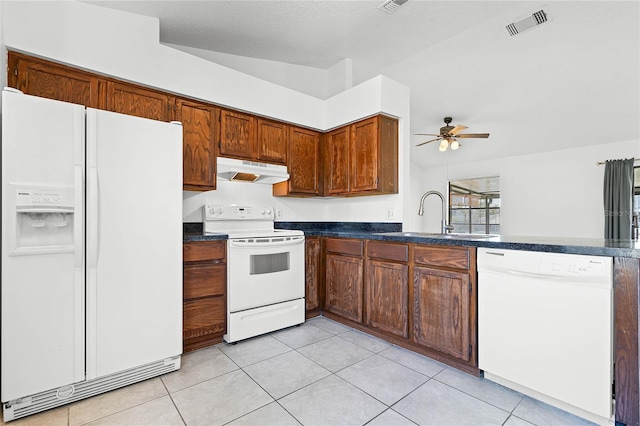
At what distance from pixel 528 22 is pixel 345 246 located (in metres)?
3.06

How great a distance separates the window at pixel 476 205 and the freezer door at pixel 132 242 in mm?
6247

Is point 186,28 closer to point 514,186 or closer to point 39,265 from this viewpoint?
point 39,265

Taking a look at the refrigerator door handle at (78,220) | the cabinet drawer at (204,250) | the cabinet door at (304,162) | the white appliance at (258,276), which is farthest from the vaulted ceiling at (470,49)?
the cabinet drawer at (204,250)

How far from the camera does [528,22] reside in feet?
10.3

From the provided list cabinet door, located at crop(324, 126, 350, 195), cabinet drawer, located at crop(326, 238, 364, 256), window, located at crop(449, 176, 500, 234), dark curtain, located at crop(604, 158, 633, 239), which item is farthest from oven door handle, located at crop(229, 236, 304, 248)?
dark curtain, located at crop(604, 158, 633, 239)

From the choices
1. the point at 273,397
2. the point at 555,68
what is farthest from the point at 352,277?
the point at 555,68

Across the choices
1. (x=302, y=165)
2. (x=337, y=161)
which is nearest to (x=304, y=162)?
(x=302, y=165)

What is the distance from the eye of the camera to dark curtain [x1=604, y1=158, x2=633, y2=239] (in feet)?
16.2

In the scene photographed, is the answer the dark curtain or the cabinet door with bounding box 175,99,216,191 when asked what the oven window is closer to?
the cabinet door with bounding box 175,99,216,191

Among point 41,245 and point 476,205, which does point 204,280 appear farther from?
point 476,205

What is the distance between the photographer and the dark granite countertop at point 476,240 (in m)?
1.50

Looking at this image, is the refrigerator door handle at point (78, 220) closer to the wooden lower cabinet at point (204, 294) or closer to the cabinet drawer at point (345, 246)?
the wooden lower cabinet at point (204, 294)

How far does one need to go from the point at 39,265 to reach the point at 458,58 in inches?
188

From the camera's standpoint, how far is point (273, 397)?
1.80 m
